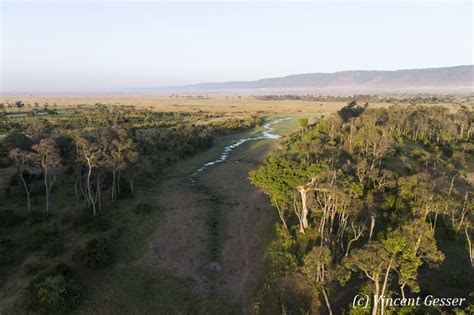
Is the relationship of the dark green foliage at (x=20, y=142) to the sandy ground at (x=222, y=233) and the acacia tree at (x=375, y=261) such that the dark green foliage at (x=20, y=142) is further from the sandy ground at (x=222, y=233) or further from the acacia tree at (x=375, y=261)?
the acacia tree at (x=375, y=261)

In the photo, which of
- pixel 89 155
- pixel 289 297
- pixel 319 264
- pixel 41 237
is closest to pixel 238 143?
pixel 89 155

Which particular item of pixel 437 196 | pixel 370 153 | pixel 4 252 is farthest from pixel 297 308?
pixel 370 153

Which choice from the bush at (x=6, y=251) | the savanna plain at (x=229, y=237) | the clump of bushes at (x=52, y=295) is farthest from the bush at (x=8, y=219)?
the clump of bushes at (x=52, y=295)

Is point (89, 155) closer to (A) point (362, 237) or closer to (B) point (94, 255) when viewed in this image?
(B) point (94, 255)

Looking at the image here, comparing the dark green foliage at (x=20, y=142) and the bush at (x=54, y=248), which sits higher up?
the dark green foliage at (x=20, y=142)

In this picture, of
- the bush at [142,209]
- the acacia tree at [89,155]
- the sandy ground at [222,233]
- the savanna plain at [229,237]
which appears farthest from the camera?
the bush at [142,209]

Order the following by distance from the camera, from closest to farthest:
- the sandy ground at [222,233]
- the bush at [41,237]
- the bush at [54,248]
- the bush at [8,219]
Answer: the sandy ground at [222,233] → the bush at [54,248] → the bush at [41,237] → the bush at [8,219]
